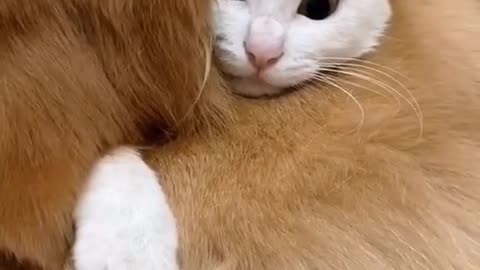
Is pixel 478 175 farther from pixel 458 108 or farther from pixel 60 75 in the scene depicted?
pixel 60 75

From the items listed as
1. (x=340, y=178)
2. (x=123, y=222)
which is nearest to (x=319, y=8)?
(x=340, y=178)

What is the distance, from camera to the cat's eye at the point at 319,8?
95 cm

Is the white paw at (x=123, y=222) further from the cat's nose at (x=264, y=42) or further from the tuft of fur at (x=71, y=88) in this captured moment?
the cat's nose at (x=264, y=42)

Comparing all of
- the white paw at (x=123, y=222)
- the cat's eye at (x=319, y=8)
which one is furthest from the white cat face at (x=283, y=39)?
the white paw at (x=123, y=222)

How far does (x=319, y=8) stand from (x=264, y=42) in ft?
0.32

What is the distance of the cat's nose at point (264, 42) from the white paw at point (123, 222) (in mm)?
153

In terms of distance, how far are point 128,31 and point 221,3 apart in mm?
115


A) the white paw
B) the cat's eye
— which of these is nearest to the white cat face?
the cat's eye

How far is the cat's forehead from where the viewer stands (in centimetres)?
91

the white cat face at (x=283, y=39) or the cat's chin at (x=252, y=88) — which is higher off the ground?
the white cat face at (x=283, y=39)

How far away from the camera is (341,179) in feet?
2.85

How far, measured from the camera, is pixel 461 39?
96cm

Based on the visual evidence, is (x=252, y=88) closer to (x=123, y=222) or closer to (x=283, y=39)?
(x=283, y=39)

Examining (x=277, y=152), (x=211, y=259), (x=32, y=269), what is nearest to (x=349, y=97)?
(x=277, y=152)
